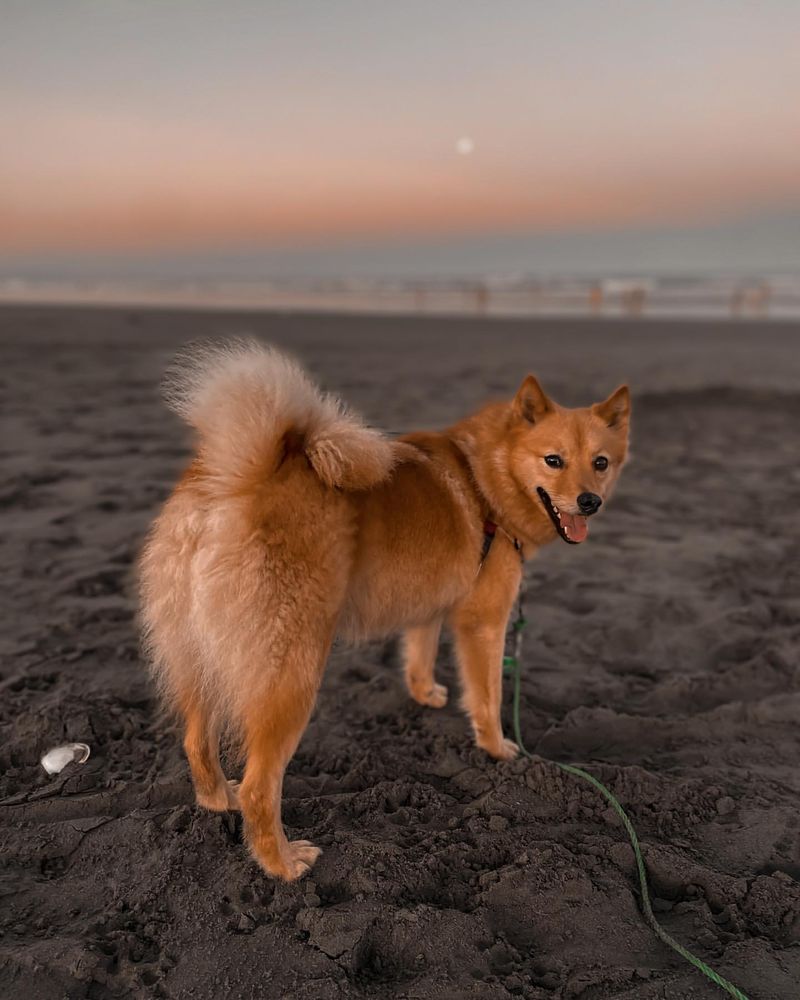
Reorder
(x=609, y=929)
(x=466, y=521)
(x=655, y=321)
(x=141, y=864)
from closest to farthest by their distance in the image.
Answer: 1. (x=609, y=929)
2. (x=141, y=864)
3. (x=466, y=521)
4. (x=655, y=321)

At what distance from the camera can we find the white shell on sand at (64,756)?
8.89 ft

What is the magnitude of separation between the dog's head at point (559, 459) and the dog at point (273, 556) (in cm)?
2

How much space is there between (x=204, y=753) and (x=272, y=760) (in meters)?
0.42

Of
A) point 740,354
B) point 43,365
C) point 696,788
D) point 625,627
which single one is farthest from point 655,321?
point 696,788

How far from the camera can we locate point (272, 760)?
2.24 metres

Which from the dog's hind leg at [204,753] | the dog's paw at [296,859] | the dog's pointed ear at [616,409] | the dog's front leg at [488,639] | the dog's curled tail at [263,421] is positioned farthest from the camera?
the dog's pointed ear at [616,409]

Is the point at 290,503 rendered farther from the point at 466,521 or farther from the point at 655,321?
the point at 655,321

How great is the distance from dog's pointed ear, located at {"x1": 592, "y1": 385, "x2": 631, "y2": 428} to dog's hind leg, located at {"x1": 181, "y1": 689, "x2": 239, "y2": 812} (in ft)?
7.35

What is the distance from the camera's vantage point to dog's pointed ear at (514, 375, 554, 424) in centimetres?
304

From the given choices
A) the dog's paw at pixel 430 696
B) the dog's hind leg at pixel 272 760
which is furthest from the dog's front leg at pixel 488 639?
the dog's hind leg at pixel 272 760

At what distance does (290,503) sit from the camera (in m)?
2.33

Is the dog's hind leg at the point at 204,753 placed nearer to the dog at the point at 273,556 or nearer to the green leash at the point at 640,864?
the dog at the point at 273,556

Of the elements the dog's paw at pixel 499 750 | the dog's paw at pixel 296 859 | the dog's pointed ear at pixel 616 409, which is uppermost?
the dog's pointed ear at pixel 616 409

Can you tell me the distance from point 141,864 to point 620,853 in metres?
1.71
